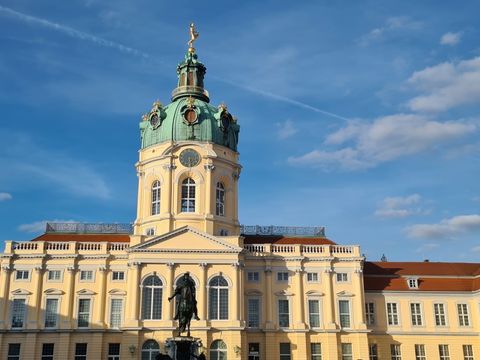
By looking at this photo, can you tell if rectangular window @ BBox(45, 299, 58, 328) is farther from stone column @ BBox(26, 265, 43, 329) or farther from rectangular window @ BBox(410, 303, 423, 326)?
rectangular window @ BBox(410, 303, 423, 326)

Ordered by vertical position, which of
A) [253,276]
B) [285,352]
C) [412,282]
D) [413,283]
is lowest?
[285,352]

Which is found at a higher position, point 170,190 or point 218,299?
point 170,190

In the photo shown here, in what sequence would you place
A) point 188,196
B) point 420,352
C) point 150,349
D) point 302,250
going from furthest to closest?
point 188,196
point 302,250
point 420,352
point 150,349

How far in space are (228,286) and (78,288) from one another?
14732mm

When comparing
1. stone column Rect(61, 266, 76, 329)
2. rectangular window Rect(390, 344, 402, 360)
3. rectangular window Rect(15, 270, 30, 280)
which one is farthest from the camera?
rectangular window Rect(390, 344, 402, 360)

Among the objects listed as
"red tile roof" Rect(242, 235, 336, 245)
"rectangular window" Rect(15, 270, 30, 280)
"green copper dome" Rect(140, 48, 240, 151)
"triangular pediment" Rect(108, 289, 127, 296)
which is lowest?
"triangular pediment" Rect(108, 289, 127, 296)

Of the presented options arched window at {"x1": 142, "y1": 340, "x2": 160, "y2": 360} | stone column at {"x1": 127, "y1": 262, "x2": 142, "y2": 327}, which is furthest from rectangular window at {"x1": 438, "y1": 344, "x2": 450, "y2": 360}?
stone column at {"x1": 127, "y1": 262, "x2": 142, "y2": 327}

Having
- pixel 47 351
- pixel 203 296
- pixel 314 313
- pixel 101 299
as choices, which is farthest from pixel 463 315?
pixel 47 351

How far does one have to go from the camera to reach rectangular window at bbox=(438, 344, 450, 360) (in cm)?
5922

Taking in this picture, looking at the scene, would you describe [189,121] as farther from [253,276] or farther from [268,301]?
[268,301]

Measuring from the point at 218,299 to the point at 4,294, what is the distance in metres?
20.3

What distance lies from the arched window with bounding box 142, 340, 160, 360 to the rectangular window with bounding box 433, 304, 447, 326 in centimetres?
2884

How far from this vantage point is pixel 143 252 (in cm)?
5416

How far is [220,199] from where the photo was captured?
61812 millimetres
